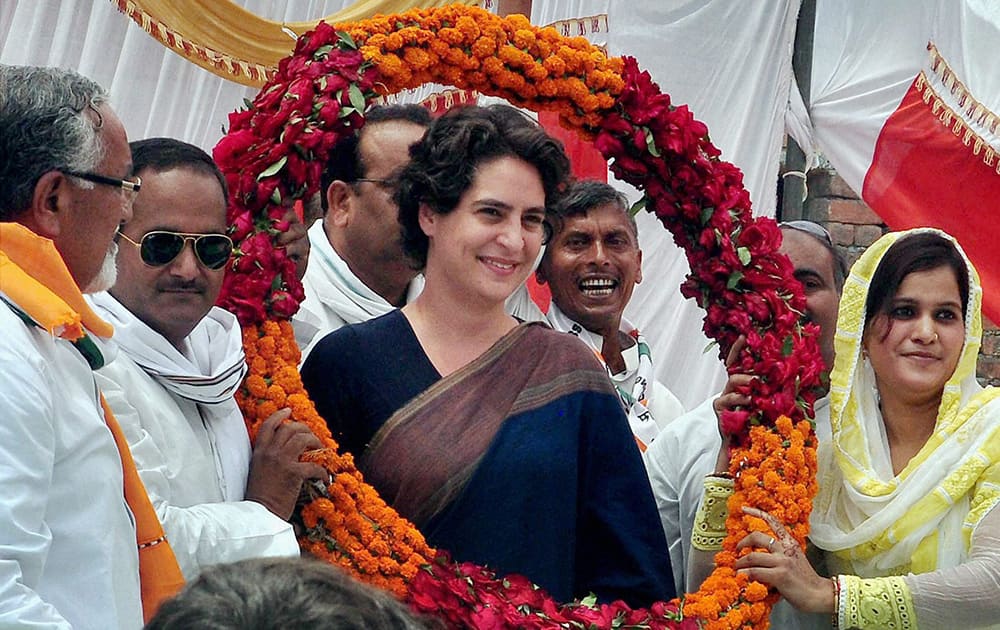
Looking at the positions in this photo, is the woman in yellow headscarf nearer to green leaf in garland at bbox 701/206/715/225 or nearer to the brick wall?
green leaf in garland at bbox 701/206/715/225

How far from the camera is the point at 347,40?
10.5 feet

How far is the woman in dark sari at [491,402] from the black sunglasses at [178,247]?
383 millimetres

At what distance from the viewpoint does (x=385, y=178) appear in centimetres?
386

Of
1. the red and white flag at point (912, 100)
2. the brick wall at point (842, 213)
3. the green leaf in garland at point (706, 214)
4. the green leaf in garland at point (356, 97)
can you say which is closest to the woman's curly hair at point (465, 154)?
the green leaf in garland at point (356, 97)

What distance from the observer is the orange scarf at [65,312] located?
2.01 meters

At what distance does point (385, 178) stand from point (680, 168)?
87 centimetres

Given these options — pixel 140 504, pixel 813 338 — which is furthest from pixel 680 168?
pixel 140 504

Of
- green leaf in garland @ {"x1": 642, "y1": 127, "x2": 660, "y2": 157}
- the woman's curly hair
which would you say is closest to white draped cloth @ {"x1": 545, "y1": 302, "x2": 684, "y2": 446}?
green leaf in garland @ {"x1": 642, "y1": 127, "x2": 660, "y2": 157}

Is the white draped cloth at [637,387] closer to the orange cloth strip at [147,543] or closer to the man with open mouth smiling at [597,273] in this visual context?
the man with open mouth smiling at [597,273]

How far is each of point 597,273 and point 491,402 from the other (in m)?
1.25

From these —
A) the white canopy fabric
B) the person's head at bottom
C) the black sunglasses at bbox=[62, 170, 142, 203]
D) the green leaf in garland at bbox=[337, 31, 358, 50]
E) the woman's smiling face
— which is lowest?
the person's head at bottom

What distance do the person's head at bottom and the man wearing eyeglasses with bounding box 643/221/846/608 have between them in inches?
88.7

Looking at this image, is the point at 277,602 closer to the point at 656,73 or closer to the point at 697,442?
the point at 697,442

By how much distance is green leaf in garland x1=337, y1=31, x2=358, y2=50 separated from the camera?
3.21 metres
